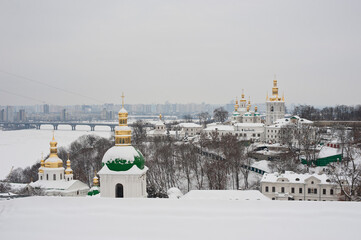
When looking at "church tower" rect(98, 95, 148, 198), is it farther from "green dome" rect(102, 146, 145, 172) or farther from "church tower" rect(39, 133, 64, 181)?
"church tower" rect(39, 133, 64, 181)

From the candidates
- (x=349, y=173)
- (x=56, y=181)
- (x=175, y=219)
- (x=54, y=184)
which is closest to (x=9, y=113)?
(x=175, y=219)

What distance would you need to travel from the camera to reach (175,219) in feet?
8.24

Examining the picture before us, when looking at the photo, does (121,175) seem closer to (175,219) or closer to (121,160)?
(121,160)

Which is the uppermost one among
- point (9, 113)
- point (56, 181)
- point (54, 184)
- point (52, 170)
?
point (9, 113)

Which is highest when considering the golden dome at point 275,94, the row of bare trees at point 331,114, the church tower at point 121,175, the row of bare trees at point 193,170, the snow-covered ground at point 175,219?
the golden dome at point 275,94

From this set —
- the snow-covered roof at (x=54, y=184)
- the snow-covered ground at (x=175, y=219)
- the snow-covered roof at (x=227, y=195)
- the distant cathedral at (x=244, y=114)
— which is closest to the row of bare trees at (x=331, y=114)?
the distant cathedral at (x=244, y=114)

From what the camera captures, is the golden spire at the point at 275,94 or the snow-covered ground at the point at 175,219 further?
the golden spire at the point at 275,94

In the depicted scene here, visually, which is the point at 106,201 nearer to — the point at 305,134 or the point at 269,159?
the point at 269,159

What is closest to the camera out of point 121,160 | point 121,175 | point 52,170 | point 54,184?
point 121,175

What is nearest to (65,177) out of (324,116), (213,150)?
(213,150)

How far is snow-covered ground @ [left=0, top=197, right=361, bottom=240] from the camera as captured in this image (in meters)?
2.38

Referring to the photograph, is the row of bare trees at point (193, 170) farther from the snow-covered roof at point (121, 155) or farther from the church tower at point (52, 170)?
the snow-covered roof at point (121, 155)

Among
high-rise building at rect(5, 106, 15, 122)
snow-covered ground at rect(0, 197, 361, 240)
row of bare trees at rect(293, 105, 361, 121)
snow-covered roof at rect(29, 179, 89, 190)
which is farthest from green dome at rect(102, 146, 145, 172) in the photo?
row of bare trees at rect(293, 105, 361, 121)

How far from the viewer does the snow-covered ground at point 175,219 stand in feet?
7.81
